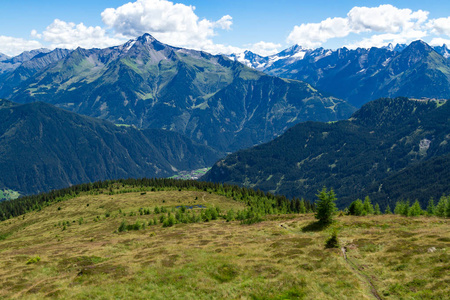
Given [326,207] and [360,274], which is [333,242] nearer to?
[360,274]

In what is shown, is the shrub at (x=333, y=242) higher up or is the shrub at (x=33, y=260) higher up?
the shrub at (x=333, y=242)

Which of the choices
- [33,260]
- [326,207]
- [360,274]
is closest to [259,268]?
[360,274]

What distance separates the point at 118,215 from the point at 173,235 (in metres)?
77.0

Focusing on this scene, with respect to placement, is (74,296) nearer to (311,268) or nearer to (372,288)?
(311,268)

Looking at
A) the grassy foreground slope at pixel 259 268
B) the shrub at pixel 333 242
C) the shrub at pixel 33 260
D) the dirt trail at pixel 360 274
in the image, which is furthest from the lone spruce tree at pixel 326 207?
the shrub at pixel 33 260

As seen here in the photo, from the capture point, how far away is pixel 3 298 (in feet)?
156

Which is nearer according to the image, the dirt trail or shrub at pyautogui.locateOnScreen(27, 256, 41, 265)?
the dirt trail

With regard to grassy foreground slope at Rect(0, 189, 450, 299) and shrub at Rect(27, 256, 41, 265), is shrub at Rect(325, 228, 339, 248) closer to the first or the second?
grassy foreground slope at Rect(0, 189, 450, 299)

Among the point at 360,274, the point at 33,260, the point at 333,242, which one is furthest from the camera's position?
the point at 33,260

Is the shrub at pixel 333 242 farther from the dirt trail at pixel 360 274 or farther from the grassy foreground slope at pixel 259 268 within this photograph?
the grassy foreground slope at pixel 259 268

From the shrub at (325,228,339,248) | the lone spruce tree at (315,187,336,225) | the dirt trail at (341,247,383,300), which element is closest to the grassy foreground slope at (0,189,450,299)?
the dirt trail at (341,247,383,300)

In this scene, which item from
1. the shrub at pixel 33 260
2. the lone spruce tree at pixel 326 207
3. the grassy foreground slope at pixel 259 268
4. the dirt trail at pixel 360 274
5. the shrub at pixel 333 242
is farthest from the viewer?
the lone spruce tree at pixel 326 207

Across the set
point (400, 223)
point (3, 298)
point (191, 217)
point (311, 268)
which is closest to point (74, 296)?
point (3, 298)

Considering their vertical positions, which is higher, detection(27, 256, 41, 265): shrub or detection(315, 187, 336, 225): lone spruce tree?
detection(315, 187, 336, 225): lone spruce tree
